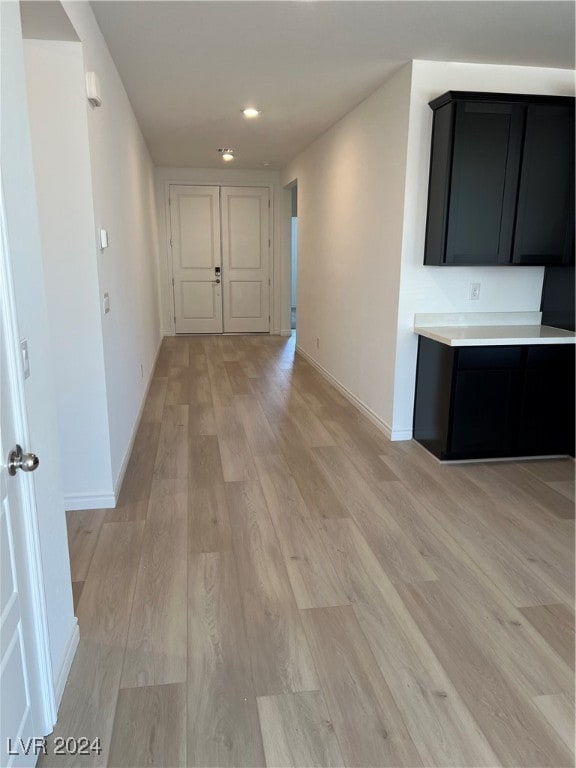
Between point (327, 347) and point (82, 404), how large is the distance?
3368 millimetres

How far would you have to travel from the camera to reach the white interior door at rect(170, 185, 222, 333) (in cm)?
826

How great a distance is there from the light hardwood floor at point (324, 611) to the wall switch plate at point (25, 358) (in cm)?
105

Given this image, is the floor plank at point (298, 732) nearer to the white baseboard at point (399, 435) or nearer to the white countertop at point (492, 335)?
the white countertop at point (492, 335)

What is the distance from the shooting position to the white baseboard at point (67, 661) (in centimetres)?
166

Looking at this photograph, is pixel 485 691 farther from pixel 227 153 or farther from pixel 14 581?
pixel 227 153

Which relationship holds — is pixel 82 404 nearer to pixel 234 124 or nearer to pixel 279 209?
pixel 234 124

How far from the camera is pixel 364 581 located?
231cm

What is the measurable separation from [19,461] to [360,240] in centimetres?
378

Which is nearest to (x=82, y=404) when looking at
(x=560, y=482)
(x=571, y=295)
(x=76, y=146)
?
(x=76, y=146)

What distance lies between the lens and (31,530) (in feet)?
4.70

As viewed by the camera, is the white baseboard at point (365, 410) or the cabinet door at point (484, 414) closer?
the cabinet door at point (484, 414)

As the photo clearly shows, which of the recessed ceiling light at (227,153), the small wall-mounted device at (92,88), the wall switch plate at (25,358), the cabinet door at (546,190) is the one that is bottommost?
the wall switch plate at (25,358)

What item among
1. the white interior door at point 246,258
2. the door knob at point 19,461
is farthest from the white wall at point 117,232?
the white interior door at point 246,258

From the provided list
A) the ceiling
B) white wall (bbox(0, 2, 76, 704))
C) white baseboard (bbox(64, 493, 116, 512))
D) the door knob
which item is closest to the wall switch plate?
white wall (bbox(0, 2, 76, 704))
